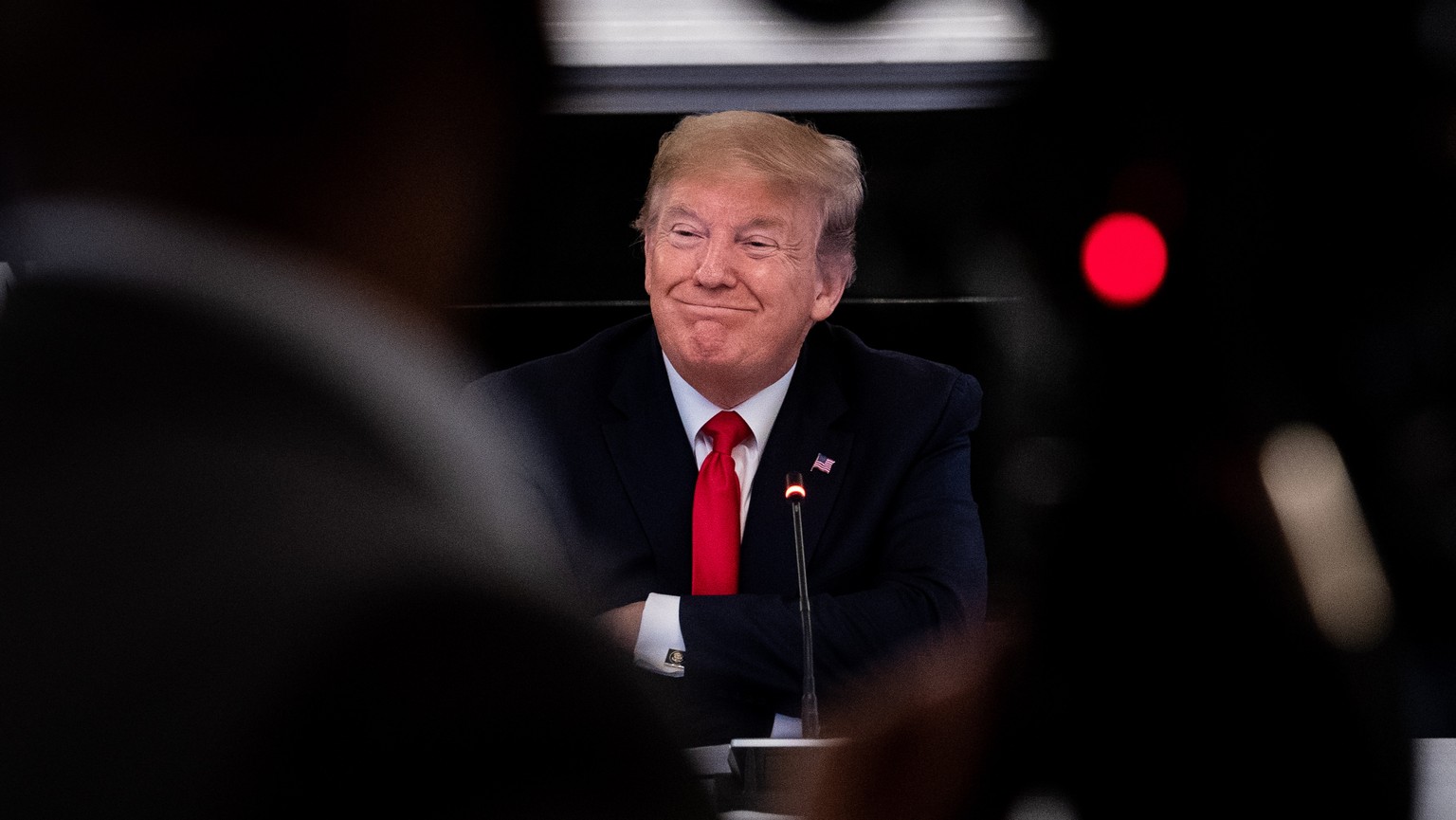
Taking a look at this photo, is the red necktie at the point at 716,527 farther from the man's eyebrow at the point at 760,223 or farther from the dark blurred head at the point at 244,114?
the dark blurred head at the point at 244,114

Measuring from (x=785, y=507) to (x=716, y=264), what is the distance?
29 centimetres

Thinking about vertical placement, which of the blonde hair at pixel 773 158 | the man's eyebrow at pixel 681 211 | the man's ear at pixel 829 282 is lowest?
the man's ear at pixel 829 282

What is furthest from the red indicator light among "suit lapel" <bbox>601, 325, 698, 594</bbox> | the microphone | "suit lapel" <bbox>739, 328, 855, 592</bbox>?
the microphone

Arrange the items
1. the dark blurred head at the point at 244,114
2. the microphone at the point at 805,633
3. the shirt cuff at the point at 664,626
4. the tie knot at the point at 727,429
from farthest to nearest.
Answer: the tie knot at the point at 727,429 < the shirt cuff at the point at 664,626 < the microphone at the point at 805,633 < the dark blurred head at the point at 244,114

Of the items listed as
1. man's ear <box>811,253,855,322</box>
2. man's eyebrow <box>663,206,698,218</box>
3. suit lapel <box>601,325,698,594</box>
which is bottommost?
suit lapel <box>601,325,698,594</box>

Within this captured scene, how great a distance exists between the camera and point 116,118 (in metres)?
0.32

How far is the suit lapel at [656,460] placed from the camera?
4.48 ft

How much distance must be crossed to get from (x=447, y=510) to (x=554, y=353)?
4.89ft

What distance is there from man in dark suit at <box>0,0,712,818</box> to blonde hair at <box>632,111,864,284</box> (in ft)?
4.31

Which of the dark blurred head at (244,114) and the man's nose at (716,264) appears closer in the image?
the dark blurred head at (244,114)

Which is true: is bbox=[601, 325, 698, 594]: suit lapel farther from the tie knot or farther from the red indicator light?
the red indicator light

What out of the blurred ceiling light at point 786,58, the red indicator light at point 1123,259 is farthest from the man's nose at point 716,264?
the red indicator light at point 1123,259

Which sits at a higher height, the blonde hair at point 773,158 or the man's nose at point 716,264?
the blonde hair at point 773,158

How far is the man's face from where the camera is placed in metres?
1.44
